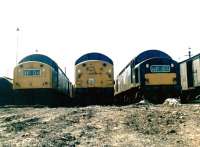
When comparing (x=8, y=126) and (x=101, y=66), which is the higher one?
(x=101, y=66)

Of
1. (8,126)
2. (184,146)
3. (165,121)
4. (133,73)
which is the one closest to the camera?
(184,146)

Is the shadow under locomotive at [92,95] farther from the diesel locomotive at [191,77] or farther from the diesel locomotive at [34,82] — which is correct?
the diesel locomotive at [191,77]

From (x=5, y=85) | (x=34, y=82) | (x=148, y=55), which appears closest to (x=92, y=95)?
(x=34, y=82)

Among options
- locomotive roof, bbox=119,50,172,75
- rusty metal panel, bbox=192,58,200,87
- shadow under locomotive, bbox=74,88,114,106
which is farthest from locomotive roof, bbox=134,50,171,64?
shadow under locomotive, bbox=74,88,114,106

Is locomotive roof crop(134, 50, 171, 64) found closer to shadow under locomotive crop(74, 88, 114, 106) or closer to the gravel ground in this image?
shadow under locomotive crop(74, 88, 114, 106)

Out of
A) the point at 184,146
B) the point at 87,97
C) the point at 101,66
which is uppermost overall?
the point at 101,66

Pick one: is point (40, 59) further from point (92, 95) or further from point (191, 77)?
point (191, 77)

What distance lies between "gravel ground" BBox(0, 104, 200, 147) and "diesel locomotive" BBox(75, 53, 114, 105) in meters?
10.2

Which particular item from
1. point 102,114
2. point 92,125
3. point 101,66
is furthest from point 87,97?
point 92,125

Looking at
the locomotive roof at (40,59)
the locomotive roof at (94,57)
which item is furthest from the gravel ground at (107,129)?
the locomotive roof at (94,57)

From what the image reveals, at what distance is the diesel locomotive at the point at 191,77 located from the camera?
75.0 ft

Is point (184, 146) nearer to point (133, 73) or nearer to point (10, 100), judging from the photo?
point (133, 73)

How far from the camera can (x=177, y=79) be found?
66.9ft

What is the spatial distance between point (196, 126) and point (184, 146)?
5.04ft
